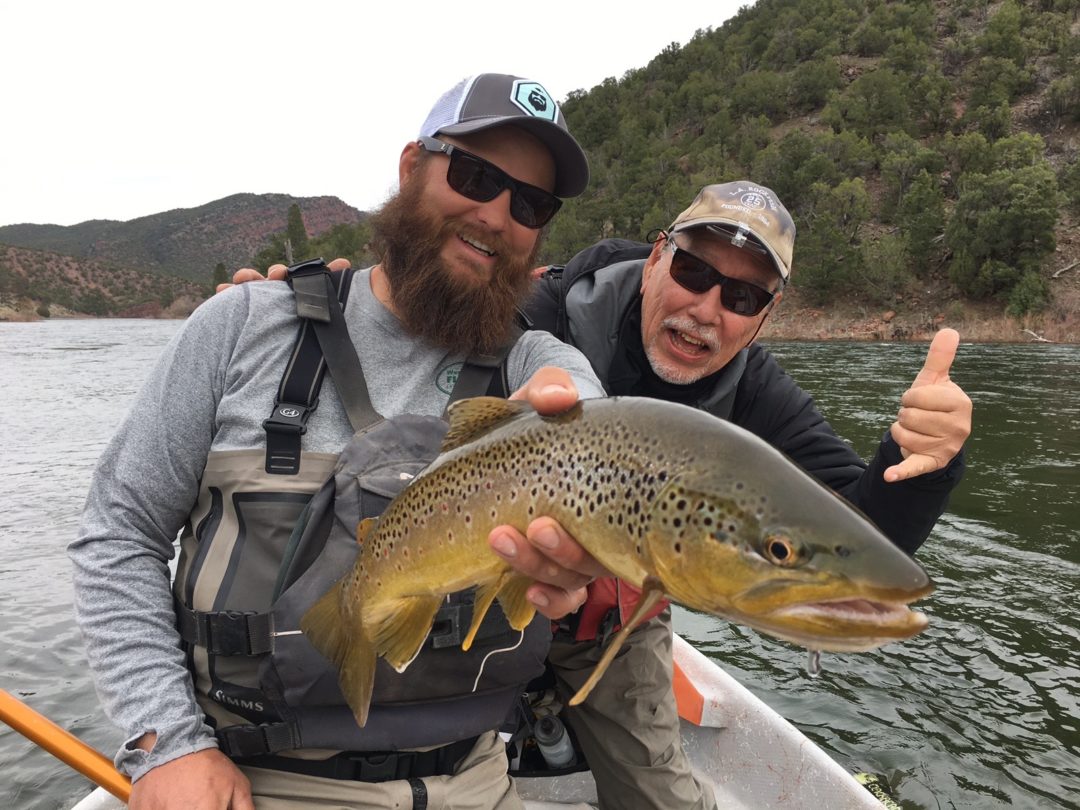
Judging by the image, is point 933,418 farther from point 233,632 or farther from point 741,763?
point 741,763

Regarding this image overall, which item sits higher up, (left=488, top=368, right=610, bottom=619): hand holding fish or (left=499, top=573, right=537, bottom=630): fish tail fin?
(left=488, top=368, right=610, bottom=619): hand holding fish

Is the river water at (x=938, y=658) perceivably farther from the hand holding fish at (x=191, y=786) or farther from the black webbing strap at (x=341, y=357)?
the black webbing strap at (x=341, y=357)

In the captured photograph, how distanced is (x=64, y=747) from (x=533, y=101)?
262cm

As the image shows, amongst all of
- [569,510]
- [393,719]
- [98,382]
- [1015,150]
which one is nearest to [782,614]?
[569,510]

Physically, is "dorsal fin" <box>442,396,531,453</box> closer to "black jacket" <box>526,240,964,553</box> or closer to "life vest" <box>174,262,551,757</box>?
"life vest" <box>174,262,551,757</box>

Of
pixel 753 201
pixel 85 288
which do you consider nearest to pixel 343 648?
pixel 753 201

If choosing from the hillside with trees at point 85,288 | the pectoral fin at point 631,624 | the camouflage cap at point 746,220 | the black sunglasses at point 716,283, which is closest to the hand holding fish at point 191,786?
the pectoral fin at point 631,624

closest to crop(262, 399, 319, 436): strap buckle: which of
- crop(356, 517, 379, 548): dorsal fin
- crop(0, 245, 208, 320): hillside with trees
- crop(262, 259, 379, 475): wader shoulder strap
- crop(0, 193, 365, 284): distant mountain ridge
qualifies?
crop(262, 259, 379, 475): wader shoulder strap

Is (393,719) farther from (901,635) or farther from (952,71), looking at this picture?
(952,71)

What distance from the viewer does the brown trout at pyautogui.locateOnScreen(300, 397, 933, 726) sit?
49.3 inches

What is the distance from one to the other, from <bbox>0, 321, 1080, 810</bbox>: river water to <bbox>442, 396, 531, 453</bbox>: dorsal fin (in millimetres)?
4489

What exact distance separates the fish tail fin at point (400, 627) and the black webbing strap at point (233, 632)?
1.15 feet

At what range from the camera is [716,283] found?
3463mm

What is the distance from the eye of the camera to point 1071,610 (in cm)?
703
